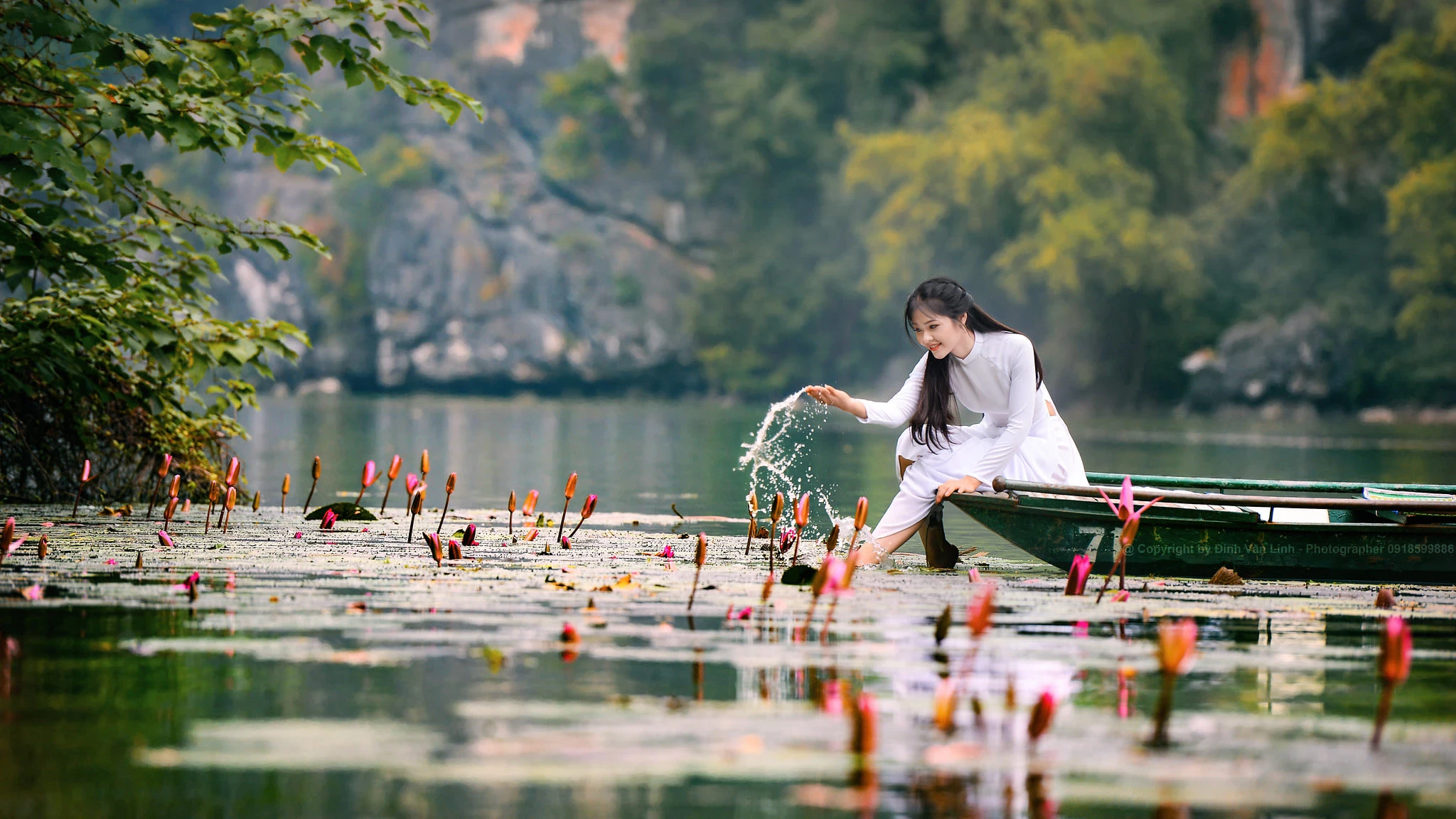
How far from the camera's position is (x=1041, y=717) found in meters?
3.75

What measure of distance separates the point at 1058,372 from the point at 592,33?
2650cm

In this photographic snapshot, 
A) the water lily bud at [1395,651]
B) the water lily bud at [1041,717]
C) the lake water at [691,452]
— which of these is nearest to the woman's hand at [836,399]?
the lake water at [691,452]

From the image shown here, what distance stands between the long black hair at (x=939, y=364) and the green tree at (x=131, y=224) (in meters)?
2.45

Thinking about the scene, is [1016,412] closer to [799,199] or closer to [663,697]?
[663,697]

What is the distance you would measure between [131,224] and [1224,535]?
673 cm

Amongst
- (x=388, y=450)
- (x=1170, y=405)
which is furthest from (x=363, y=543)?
(x=1170, y=405)

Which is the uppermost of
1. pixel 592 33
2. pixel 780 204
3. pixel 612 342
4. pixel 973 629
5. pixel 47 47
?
pixel 592 33

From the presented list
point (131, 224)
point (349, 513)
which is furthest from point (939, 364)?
point (131, 224)

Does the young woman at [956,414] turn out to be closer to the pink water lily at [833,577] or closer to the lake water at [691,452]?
the lake water at [691,452]

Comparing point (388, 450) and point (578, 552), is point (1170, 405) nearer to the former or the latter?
point (388, 450)

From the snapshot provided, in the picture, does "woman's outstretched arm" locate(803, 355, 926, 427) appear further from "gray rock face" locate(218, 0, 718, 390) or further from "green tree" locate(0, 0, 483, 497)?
"gray rock face" locate(218, 0, 718, 390)

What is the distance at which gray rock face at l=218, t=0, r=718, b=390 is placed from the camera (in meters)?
61.3

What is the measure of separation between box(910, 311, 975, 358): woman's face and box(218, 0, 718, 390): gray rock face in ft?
175

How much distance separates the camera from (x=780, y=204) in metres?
63.7
